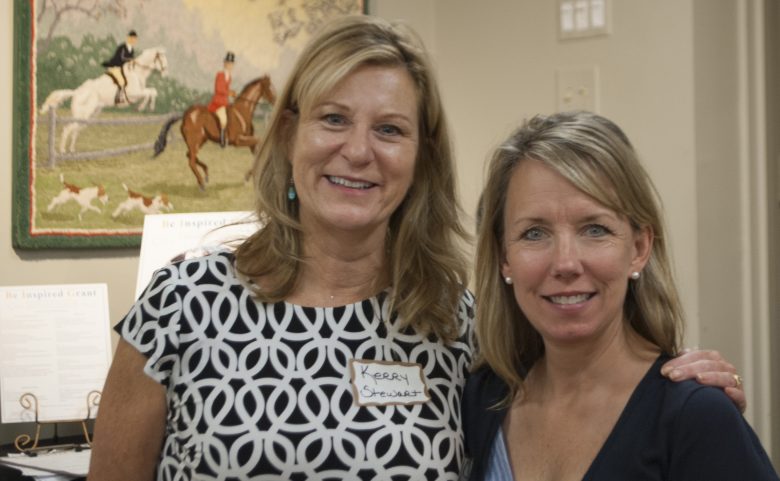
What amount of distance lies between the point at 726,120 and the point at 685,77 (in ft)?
0.57

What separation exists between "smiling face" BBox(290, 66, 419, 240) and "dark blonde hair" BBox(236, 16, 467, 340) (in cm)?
3

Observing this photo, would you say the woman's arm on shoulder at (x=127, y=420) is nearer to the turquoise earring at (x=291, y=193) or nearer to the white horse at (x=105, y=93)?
the turquoise earring at (x=291, y=193)

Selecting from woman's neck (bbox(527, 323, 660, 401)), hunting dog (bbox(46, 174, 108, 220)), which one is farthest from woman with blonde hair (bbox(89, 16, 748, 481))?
hunting dog (bbox(46, 174, 108, 220))

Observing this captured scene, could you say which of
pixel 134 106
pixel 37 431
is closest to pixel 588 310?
pixel 37 431

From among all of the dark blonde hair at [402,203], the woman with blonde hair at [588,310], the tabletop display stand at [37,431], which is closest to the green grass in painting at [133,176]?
the tabletop display stand at [37,431]

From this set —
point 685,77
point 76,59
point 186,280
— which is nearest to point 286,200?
point 186,280

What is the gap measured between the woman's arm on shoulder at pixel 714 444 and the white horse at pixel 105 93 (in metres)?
1.82

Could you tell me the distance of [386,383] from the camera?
166 cm

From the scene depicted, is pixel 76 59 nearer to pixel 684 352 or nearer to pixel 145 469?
pixel 145 469

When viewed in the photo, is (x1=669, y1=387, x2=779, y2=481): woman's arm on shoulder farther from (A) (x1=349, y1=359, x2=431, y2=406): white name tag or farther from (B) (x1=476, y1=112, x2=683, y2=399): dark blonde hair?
(A) (x1=349, y1=359, x2=431, y2=406): white name tag

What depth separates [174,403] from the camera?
1637 mm

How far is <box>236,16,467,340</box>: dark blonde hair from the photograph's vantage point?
1.70 metres

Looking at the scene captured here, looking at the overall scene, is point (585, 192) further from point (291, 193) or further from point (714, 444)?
point (291, 193)

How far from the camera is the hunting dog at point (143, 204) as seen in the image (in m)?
2.68
